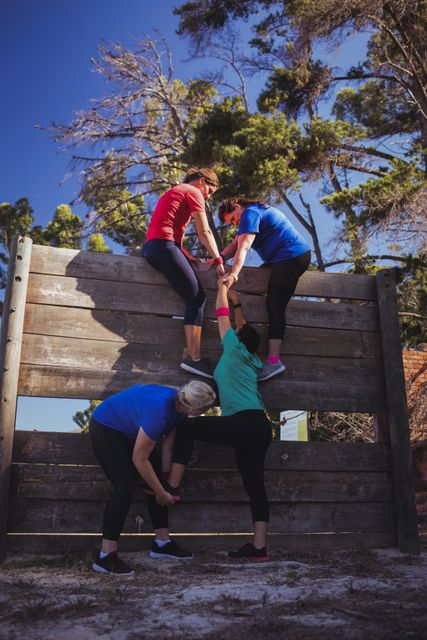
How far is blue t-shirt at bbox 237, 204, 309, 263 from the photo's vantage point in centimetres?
523

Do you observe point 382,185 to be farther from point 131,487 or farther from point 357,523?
point 131,487

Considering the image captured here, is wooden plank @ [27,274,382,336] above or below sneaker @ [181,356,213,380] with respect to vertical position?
above

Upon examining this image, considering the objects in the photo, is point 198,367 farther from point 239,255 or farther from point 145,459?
point 145,459

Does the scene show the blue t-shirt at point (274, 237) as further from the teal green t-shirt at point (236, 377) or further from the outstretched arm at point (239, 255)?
the teal green t-shirt at point (236, 377)

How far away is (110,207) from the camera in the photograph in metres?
17.0

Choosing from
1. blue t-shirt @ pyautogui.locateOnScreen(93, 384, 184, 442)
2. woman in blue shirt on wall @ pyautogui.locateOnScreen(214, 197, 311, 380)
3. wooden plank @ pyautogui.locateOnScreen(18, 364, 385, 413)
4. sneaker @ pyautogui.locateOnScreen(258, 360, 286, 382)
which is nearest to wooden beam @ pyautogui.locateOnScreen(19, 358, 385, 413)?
wooden plank @ pyautogui.locateOnScreen(18, 364, 385, 413)

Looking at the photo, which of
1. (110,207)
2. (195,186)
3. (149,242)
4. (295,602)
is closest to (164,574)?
(295,602)

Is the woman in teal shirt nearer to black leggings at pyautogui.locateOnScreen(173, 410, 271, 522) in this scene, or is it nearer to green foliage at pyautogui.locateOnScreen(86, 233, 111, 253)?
black leggings at pyautogui.locateOnScreen(173, 410, 271, 522)

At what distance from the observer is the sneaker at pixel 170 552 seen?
14.3 ft

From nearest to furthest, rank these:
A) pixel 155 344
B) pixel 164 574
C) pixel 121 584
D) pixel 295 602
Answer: pixel 295 602 → pixel 121 584 → pixel 164 574 → pixel 155 344

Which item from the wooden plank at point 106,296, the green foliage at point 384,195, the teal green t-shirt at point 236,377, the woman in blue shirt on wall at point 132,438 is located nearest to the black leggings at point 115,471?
the woman in blue shirt on wall at point 132,438

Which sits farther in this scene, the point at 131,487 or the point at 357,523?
the point at 357,523

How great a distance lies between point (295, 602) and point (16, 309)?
291 centimetres

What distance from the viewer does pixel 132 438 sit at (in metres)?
4.17
